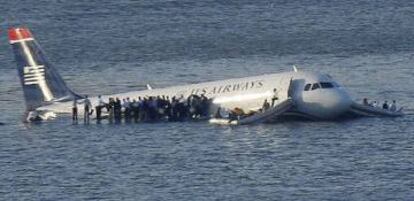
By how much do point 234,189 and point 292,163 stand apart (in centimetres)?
970

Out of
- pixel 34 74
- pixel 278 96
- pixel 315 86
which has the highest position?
pixel 34 74

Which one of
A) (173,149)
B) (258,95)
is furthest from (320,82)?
(173,149)

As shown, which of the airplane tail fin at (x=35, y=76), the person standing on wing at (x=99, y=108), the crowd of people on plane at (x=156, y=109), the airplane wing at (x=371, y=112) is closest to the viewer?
the airplane wing at (x=371, y=112)

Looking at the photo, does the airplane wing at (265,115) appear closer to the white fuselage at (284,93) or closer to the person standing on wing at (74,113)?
the white fuselage at (284,93)

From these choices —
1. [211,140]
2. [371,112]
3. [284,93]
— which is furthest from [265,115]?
[211,140]

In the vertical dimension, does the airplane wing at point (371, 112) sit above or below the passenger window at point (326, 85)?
below

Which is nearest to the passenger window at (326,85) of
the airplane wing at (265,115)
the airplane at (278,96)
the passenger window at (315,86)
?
the airplane at (278,96)

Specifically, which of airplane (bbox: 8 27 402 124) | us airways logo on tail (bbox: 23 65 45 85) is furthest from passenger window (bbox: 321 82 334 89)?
us airways logo on tail (bbox: 23 65 45 85)

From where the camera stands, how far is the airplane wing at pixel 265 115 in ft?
380

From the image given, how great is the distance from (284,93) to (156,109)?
8691mm

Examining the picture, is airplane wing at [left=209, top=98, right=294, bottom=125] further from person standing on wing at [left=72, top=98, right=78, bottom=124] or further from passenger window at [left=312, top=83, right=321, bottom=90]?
person standing on wing at [left=72, top=98, right=78, bottom=124]

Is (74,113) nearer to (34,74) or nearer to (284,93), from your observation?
(34,74)

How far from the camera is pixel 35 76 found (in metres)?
126

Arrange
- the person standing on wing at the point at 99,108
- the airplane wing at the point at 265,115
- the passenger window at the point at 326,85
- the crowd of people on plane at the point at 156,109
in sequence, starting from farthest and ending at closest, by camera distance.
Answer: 1. the person standing on wing at the point at 99,108
2. the crowd of people on plane at the point at 156,109
3. the passenger window at the point at 326,85
4. the airplane wing at the point at 265,115
